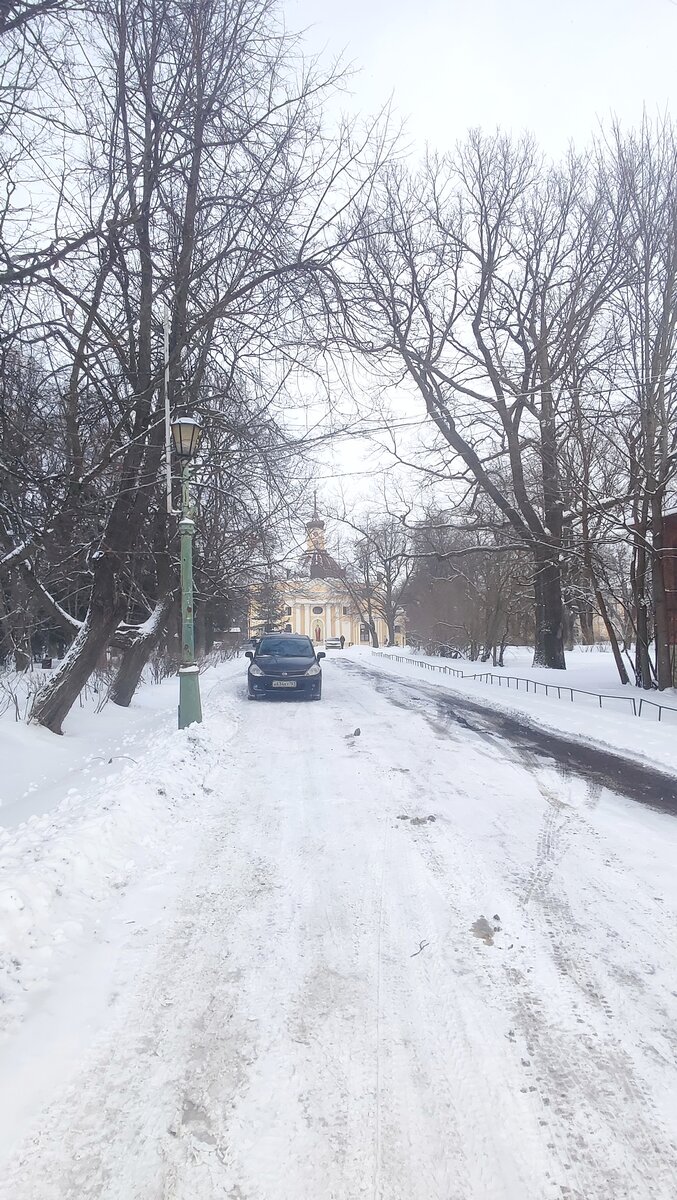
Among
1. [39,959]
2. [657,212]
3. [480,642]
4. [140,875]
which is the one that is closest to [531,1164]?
[39,959]

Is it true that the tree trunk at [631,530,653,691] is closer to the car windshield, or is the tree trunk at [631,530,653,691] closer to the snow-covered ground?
the snow-covered ground

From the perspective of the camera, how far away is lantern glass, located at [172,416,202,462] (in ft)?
31.0

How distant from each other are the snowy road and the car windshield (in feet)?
37.9

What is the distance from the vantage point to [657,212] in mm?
15945

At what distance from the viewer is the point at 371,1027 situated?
300cm

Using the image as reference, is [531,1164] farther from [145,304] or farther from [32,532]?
[145,304]

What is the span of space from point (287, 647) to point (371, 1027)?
14.8 m

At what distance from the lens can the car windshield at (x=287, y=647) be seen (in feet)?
57.1

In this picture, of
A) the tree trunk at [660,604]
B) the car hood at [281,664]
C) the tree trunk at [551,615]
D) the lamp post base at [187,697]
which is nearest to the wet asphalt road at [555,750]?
the car hood at [281,664]

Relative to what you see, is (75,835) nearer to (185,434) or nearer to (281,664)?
(185,434)

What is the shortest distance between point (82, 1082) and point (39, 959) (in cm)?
101

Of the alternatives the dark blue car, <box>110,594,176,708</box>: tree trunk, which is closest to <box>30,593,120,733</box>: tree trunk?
<box>110,594,176,708</box>: tree trunk

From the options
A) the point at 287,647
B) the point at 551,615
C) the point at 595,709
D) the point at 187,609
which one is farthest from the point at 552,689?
the point at 187,609

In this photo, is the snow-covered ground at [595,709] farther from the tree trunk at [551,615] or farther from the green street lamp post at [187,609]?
the green street lamp post at [187,609]
